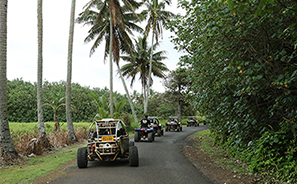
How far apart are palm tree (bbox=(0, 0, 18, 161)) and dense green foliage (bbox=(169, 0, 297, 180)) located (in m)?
7.41

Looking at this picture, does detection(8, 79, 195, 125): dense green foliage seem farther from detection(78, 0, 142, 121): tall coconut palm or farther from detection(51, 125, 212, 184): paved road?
detection(51, 125, 212, 184): paved road

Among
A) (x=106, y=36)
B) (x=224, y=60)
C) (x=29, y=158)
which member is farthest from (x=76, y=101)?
(x=224, y=60)

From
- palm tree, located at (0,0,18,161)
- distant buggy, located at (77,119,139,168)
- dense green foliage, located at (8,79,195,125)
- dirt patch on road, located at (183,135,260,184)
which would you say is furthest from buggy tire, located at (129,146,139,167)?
dense green foliage, located at (8,79,195,125)

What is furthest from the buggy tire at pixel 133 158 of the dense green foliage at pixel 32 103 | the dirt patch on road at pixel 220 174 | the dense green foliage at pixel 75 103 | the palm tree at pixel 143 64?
the palm tree at pixel 143 64

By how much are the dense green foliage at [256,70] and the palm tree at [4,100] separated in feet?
24.3

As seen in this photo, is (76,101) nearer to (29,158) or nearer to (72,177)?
(29,158)

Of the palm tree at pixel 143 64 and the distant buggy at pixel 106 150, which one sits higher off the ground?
the palm tree at pixel 143 64

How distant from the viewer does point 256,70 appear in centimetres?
545

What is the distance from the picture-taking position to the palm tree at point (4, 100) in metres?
9.30

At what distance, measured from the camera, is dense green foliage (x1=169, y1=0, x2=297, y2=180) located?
546cm

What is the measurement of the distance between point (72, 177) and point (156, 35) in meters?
27.6

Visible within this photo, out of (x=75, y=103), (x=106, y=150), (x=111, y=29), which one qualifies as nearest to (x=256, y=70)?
(x=106, y=150)

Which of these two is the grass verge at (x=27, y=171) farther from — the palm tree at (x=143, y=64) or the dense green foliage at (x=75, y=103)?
the palm tree at (x=143, y=64)

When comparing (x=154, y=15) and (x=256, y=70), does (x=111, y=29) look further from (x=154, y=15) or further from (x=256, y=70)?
(x=256, y=70)
